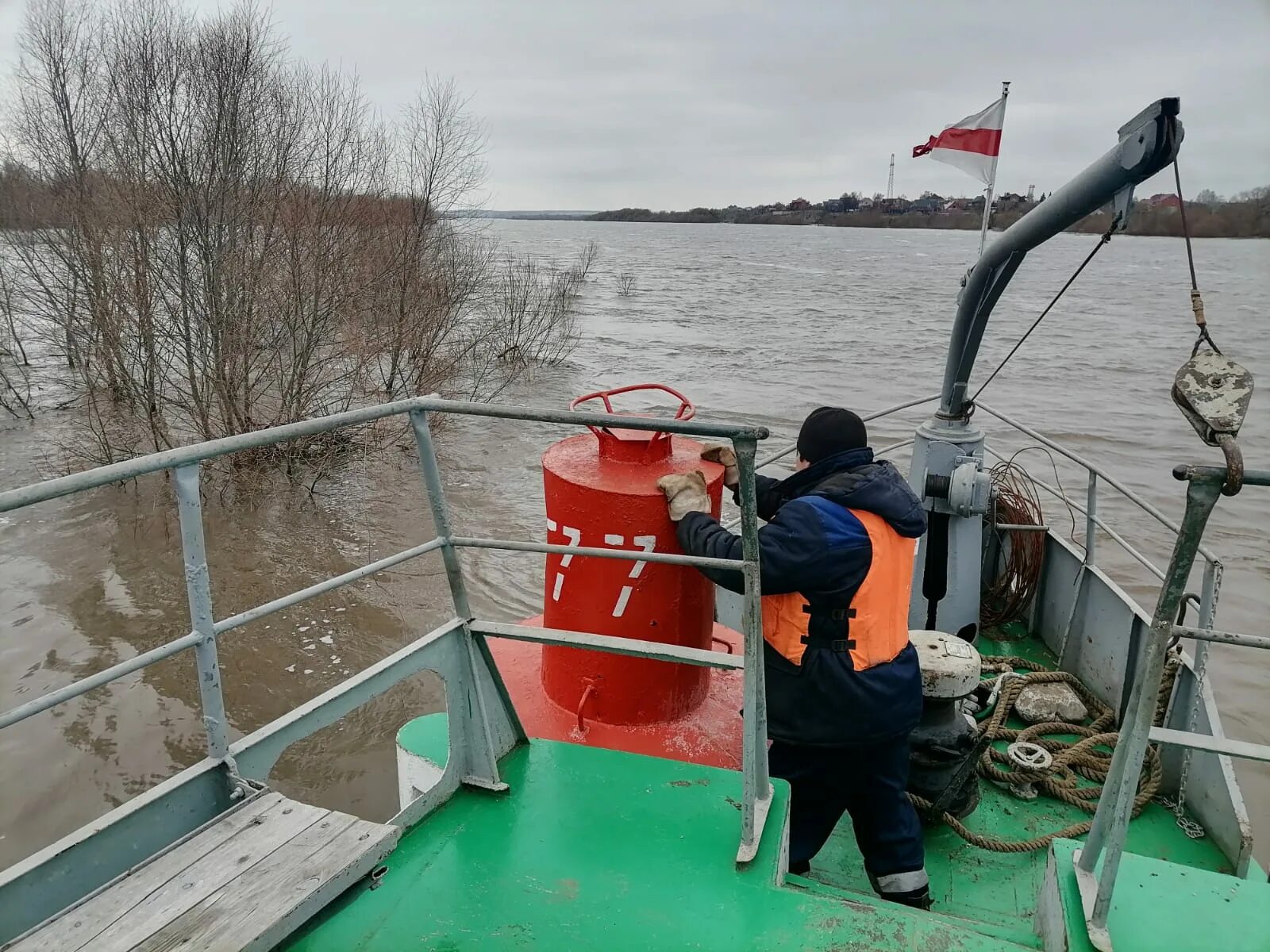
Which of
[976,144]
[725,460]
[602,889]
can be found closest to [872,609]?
[725,460]

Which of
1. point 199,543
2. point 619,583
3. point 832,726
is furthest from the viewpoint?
point 619,583

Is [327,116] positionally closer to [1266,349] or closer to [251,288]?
[251,288]

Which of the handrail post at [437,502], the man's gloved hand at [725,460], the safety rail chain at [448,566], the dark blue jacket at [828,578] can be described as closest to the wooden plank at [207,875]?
the safety rail chain at [448,566]

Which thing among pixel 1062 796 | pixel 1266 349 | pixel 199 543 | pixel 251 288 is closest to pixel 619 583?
pixel 199 543

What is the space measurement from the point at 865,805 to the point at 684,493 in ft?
4.31

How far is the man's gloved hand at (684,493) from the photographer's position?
2.95 meters

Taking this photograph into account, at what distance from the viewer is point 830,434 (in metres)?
2.95

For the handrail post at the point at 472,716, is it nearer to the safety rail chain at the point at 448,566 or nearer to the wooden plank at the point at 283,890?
the safety rail chain at the point at 448,566

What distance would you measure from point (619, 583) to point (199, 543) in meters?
1.55

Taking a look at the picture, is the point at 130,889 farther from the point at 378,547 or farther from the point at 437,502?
the point at 378,547

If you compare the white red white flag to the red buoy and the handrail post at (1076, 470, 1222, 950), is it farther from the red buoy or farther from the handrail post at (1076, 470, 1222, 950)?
the handrail post at (1076, 470, 1222, 950)

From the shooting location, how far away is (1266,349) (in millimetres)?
24594

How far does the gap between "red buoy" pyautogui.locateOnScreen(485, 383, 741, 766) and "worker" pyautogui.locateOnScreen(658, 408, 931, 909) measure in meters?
0.24

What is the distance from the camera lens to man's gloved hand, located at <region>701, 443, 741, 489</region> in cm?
331
